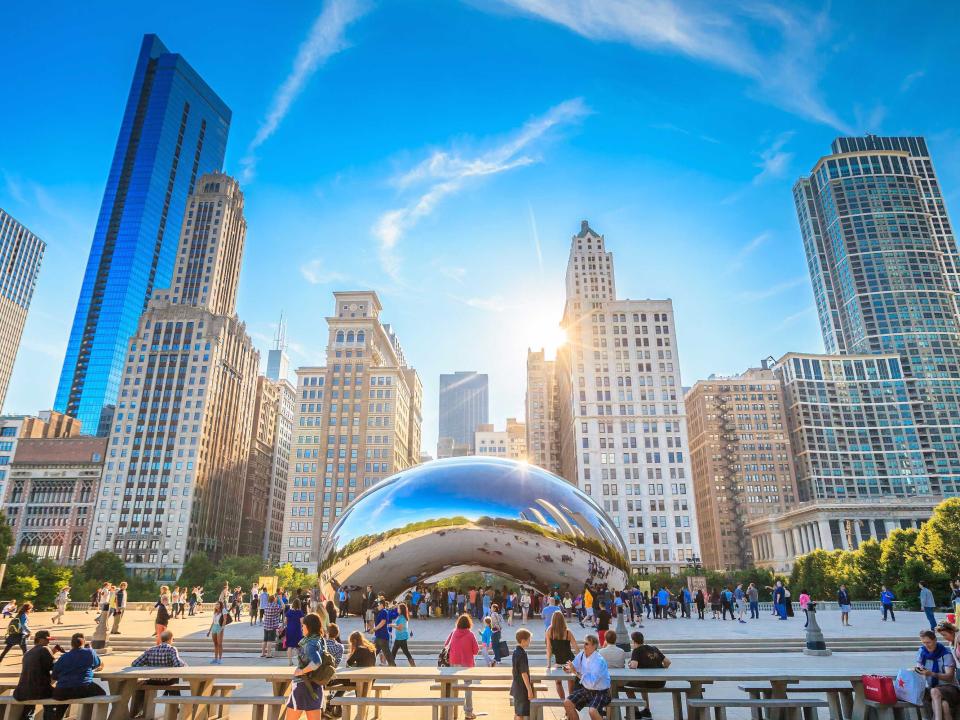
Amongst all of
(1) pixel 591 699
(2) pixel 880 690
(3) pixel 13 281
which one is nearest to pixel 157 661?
(1) pixel 591 699

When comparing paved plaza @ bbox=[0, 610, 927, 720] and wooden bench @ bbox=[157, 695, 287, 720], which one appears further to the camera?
paved plaza @ bbox=[0, 610, 927, 720]

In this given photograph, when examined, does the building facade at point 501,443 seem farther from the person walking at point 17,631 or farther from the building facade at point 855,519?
the person walking at point 17,631

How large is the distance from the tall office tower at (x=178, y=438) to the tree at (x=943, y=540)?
10764 centimetres

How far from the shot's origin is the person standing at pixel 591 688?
7215 millimetres

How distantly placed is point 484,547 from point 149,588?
71575 mm

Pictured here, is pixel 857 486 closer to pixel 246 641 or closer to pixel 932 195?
pixel 932 195

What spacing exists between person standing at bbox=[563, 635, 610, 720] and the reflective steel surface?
37.8 feet

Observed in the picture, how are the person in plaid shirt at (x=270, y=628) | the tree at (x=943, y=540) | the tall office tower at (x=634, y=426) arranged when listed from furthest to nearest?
the tall office tower at (x=634, y=426)
the tree at (x=943, y=540)
the person in plaid shirt at (x=270, y=628)

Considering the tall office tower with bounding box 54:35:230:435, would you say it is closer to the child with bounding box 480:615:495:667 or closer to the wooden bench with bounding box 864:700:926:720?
the child with bounding box 480:615:495:667

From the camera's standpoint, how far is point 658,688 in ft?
28.0

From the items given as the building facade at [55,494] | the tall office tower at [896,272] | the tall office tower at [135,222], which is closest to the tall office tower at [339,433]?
the building facade at [55,494]

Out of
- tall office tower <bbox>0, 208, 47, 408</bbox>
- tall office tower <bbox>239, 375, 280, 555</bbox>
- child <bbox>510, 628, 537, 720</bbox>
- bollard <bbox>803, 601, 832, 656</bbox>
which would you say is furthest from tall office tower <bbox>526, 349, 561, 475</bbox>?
tall office tower <bbox>0, 208, 47, 408</bbox>

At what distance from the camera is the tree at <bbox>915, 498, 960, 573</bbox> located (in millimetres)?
37875

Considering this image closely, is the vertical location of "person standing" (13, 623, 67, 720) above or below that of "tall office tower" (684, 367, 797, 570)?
below
